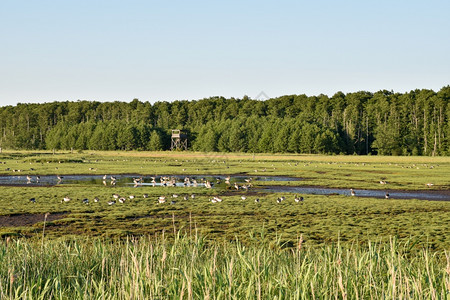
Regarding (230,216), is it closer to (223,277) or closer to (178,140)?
(223,277)

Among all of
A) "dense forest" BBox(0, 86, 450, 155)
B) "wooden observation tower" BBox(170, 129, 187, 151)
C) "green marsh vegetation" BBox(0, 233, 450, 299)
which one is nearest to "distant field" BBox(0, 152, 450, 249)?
"green marsh vegetation" BBox(0, 233, 450, 299)

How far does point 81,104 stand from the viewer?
15238cm

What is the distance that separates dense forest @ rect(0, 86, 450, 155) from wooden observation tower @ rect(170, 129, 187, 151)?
2.20 metres

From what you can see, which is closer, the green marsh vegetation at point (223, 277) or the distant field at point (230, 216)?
the green marsh vegetation at point (223, 277)

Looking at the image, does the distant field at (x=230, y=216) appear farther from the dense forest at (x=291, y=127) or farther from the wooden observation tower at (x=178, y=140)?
the wooden observation tower at (x=178, y=140)

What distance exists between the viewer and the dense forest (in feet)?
284

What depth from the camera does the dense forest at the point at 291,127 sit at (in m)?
86.4

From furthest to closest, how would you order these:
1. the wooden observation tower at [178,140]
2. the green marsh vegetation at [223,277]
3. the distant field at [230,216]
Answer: the wooden observation tower at [178,140] < the distant field at [230,216] < the green marsh vegetation at [223,277]

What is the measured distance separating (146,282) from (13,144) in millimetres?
112354

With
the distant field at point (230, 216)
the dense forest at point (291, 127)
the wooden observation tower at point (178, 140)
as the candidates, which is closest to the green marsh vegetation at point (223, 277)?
the distant field at point (230, 216)

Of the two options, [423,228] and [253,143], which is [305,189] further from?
[253,143]

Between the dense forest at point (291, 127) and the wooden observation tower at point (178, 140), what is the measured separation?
7.20ft

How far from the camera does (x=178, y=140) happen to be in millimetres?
98625

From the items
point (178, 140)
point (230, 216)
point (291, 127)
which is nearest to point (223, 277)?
point (230, 216)
